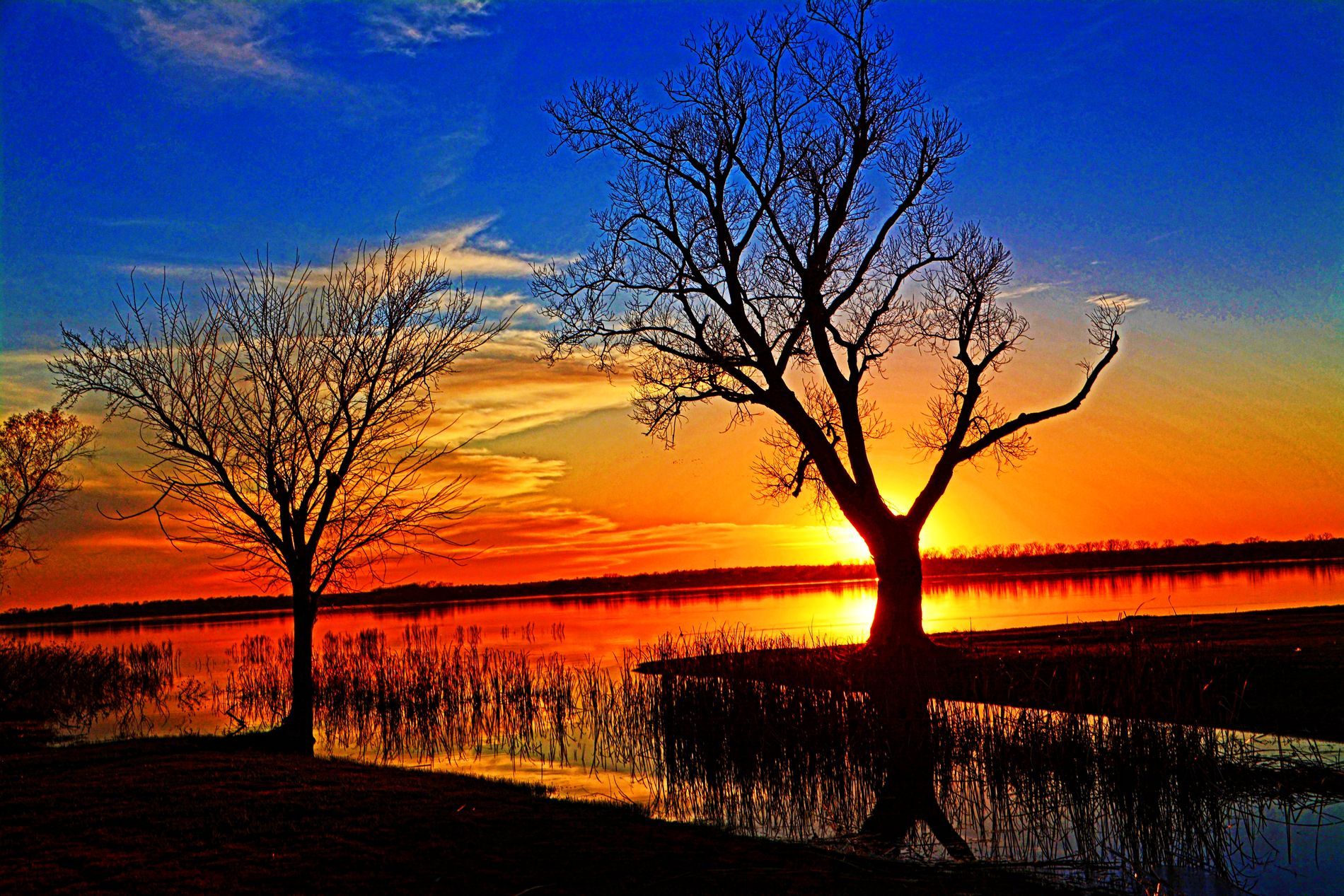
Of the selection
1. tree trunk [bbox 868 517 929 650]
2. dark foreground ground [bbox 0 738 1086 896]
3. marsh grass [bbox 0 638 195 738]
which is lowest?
marsh grass [bbox 0 638 195 738]

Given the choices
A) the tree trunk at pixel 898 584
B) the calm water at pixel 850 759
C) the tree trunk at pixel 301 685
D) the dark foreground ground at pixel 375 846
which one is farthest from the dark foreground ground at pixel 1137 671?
the tree trunk at pixel 301 685

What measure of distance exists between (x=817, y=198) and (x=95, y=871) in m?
19.5

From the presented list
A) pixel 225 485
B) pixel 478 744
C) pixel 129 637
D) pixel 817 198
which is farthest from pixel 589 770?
pixel 129 637

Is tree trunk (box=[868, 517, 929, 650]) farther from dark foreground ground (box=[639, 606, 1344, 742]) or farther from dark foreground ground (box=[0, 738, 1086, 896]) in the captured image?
dark foreground ground (box=[0, 738, 1086, 896])

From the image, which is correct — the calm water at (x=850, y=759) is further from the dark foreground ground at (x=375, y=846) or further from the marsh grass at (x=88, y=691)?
the dark foreground ground at (x=375, y=846)

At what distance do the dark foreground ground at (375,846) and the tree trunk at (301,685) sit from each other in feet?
13.3

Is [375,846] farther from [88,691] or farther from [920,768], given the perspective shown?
[88,691]

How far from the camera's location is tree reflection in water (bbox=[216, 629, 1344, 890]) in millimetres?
9055

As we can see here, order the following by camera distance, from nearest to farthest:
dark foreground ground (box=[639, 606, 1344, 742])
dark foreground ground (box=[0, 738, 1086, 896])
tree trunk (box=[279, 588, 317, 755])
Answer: dark foreground ground (box=[0, 738, 1086, 896])
dark foreground ground (box=[639, 606, 1344, 742])
tree trunk (box=[279, 588, 317, 755])

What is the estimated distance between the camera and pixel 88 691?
80.2 feet

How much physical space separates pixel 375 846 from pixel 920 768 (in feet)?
22.5

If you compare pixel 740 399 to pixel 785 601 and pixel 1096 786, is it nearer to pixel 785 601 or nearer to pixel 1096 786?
pixel 1096 786

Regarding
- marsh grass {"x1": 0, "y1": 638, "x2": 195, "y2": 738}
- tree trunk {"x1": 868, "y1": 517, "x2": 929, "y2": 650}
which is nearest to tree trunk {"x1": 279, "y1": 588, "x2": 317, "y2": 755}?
marsh grass {"x1": 0, "y1": 638, "x2": 195, "y2": 738}

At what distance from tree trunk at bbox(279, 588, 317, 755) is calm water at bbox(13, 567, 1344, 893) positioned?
120cm
